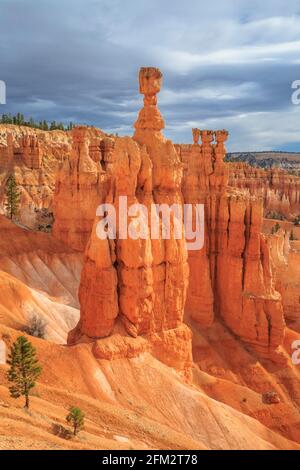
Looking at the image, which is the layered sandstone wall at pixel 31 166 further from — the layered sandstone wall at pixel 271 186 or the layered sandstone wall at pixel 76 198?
the layered sandstone wall at pixel 271 186

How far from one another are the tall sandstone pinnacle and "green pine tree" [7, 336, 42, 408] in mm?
5783

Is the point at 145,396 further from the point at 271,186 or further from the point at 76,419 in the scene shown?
the point at 271,186

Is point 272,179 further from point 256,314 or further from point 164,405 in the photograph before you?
point 164,405

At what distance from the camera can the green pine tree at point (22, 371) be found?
698 inches

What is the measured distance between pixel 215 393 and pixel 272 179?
373 ft

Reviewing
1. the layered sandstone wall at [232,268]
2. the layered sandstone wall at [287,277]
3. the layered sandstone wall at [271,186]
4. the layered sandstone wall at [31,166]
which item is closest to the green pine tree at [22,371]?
the layered sandstone wall at [232,268]

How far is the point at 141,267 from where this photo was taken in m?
24.9

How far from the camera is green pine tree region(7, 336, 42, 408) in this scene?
17.7 m

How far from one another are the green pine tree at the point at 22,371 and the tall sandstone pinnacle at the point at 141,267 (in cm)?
578
